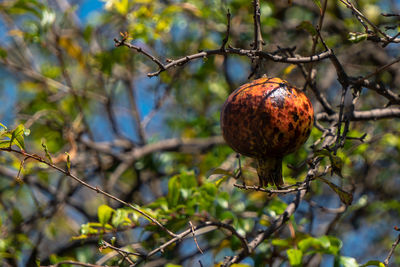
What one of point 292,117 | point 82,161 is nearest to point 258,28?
point 292,117

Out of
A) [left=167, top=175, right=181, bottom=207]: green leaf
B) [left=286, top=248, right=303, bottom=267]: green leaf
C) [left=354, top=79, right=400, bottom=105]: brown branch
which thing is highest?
[left=354, top=79, right=400, bottom=105]: brown branch

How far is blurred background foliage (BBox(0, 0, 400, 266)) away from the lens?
2.19 meters

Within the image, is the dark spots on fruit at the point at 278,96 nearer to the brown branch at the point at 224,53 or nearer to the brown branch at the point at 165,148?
the brown branch at the point at 224,53

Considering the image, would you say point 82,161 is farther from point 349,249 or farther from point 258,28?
point 349,249

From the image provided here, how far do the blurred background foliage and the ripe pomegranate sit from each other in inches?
23.2

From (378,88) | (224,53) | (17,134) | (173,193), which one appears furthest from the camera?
(173,193)

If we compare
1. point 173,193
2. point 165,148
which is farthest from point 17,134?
point 165,148

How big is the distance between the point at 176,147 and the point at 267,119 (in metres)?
2.10

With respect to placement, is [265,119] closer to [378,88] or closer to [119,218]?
[378,88]

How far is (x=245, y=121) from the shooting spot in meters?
1.25

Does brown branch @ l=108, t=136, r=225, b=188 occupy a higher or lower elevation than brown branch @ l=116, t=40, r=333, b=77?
lower

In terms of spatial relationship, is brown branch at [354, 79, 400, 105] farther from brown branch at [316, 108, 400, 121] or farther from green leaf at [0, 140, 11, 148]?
green leaf at [0, 140, 11, 148]

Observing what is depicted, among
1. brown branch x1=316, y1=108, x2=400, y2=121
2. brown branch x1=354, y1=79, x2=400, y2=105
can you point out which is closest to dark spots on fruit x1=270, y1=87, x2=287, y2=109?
brown branch x1=354, y1=79, x2=400, y2=105

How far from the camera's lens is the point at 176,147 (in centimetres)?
330
